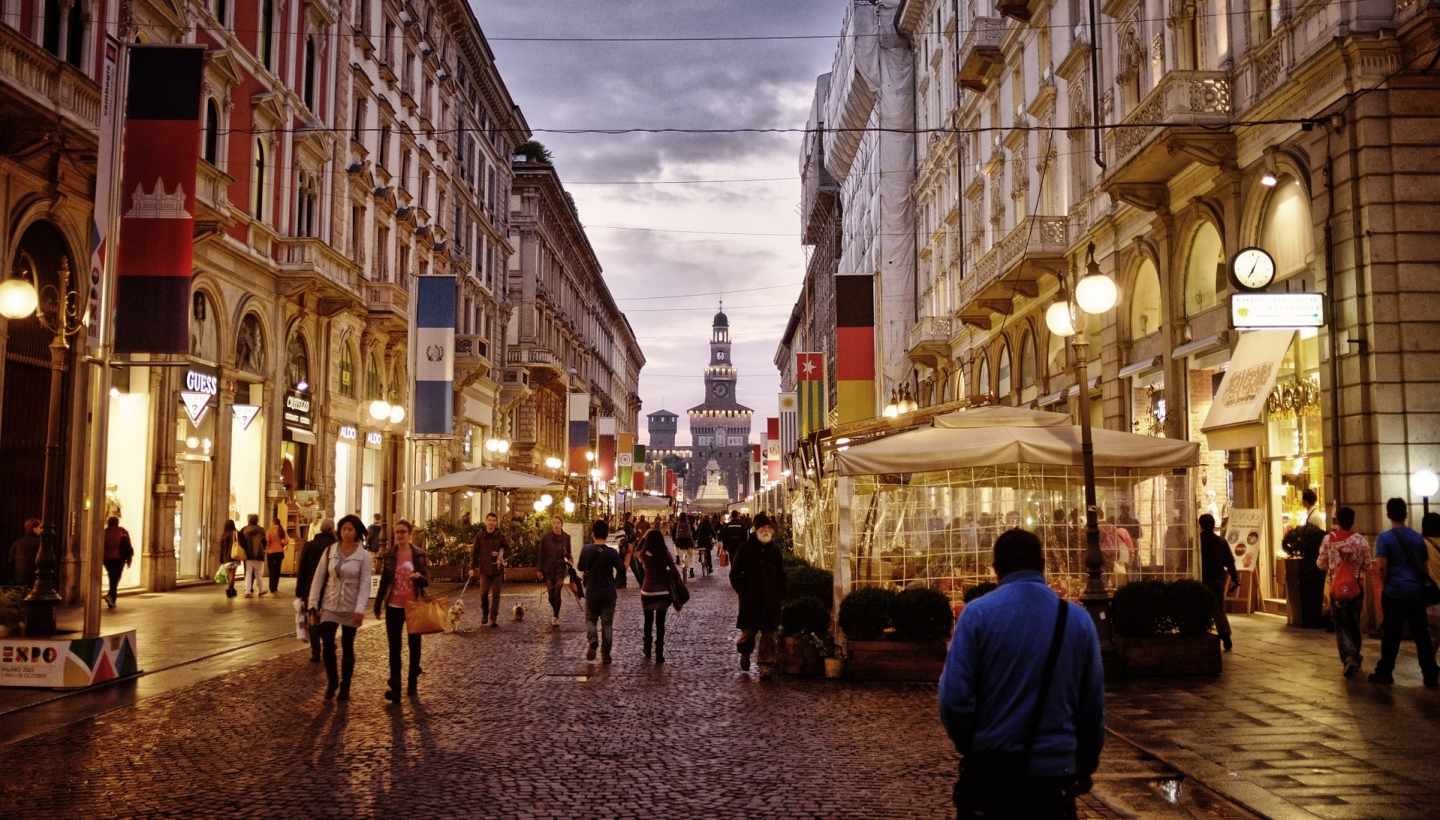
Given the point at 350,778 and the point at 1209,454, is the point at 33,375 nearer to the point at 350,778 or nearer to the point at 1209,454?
the point at 350,778

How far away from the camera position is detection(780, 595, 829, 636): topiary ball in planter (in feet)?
45.3

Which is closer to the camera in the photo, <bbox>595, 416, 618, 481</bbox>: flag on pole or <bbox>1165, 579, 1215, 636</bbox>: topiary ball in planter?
<bbox>1165, 579, 1215, 636</bbox>: topiary ball in planter

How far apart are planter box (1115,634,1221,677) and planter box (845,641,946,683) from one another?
2.00 m

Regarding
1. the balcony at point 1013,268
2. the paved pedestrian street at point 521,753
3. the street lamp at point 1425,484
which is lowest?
the paved pedestrian street at point 521,753

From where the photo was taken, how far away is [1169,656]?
43.6 ft

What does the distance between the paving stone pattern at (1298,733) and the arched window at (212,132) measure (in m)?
22.8

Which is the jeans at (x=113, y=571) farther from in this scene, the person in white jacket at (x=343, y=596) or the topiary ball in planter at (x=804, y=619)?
the topiary ball in planter at (x=804, y=619)

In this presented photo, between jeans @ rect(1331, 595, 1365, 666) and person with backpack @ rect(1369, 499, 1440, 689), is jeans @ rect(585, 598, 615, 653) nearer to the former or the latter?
jeans @ rect(1331, 595, 1365, 666)

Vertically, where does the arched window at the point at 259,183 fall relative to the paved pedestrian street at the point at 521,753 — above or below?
above

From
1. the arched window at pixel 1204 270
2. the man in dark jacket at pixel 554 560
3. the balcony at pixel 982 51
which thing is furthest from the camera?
the balcony at pixel 982 51

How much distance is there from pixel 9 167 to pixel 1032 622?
20.8 metres

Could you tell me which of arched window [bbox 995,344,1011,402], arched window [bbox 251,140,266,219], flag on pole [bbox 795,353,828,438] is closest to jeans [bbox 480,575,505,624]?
arched window [bbox 251,140,266,219]

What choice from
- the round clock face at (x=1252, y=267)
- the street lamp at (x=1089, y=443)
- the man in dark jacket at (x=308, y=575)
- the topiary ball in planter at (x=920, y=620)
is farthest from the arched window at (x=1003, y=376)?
the man in dark jacket at (x=308, y=575)

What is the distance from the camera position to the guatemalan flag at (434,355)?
28.0 meters
